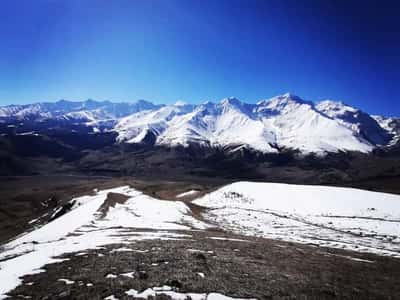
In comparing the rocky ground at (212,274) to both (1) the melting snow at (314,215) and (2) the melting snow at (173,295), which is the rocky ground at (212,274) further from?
(1) the melting snow at (314,215)

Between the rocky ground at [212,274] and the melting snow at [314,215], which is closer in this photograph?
the rocky ground at [212,274]

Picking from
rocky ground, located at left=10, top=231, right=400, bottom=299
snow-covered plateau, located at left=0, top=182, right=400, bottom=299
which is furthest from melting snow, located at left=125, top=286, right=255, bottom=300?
rocky ground, located at left=10, top=231, right=400, bottom=299

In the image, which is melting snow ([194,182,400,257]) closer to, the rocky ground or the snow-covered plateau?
the snow-covered plateau

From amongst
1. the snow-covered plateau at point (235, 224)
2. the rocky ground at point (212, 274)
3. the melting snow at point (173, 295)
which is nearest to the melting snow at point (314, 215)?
the snow-covered plateau at point (235, 224)

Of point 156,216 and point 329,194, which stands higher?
point 329,194

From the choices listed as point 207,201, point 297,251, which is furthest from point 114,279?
point 207,201

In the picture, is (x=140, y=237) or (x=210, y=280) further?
(x=140, y=237)

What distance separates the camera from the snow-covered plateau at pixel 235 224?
16125 mm

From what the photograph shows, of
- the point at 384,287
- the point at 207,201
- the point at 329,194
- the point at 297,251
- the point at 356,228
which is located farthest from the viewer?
the point at 207,201

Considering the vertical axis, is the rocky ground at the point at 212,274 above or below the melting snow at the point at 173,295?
below

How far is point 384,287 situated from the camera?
453 inches

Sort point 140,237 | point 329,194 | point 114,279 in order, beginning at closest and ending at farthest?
1. point 114,279
2. point 140,237
3. point 329,194

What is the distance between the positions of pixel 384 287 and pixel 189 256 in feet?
28.0

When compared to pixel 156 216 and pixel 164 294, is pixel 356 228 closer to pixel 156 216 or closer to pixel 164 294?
pixel 156 216
